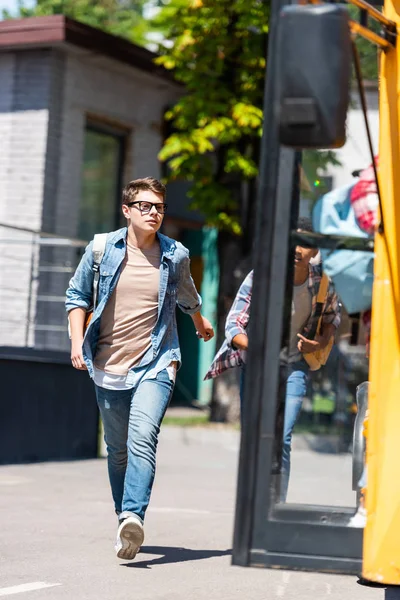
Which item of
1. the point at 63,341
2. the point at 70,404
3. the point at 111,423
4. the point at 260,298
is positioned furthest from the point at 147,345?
the point at 63,341

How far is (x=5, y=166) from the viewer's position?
1544 centimetres

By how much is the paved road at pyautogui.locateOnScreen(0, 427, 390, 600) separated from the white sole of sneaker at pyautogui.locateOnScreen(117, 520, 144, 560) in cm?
8

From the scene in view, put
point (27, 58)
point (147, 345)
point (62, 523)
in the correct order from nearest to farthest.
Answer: point (147, 345) < point (62, 523) < point (27, 58)

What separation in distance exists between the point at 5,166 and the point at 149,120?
8.97ft

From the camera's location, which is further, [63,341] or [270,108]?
[63,341]

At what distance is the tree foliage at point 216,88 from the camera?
1647cm

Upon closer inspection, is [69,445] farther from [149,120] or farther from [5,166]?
[149,120]

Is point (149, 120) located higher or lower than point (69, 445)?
higher

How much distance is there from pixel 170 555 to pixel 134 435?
0.86 meters

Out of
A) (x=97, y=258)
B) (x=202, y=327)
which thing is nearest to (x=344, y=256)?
(x=97, y=258)

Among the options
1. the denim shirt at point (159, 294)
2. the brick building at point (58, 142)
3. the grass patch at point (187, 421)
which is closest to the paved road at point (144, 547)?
the denim shirt at point (159, 294)

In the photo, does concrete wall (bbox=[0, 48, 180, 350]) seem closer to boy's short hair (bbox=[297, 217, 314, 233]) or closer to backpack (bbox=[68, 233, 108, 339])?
backpack (bbox=[68, 233, 108, 339])

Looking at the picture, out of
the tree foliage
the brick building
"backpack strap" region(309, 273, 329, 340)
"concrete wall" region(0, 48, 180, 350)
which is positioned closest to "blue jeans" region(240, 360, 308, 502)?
"backpack strap" region(309, 273, 329, 340)

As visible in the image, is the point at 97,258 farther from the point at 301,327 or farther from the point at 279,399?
the point at 279,399
